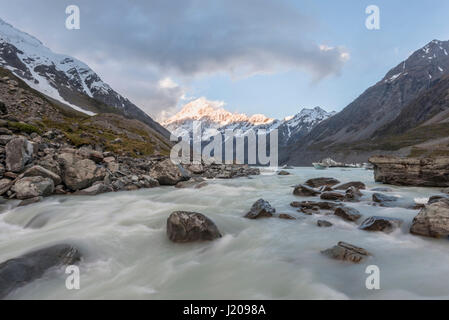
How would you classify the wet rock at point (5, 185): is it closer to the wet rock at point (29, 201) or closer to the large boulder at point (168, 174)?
the wet rock at point (29, 201)

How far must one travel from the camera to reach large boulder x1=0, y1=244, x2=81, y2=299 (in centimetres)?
470

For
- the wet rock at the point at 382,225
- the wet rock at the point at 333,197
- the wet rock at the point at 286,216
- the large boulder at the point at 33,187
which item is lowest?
the wet rock at the point at 286,216

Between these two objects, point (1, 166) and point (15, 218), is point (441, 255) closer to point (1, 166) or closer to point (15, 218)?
point (15, 218)

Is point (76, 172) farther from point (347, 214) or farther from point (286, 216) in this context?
point (347, 214)

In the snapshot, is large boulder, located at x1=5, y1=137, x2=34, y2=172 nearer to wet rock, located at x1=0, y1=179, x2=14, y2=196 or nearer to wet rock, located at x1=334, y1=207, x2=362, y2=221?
wet rock, located at x1=0, y1=179, x2=14, y2=196

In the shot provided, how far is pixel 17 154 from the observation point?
13.5m

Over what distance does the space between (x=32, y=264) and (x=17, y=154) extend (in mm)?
11589

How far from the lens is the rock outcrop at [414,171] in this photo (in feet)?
60.7

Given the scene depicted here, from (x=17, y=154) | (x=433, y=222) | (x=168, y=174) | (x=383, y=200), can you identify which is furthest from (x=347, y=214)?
(x=17, y=154)

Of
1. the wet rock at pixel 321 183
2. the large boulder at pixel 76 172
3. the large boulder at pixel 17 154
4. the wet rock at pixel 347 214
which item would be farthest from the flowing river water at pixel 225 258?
the wet rock at pixel 321 183

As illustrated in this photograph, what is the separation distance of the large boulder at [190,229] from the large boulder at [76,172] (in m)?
9.84

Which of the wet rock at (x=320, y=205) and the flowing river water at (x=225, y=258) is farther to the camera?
the wet rock at (x=320, y=205)

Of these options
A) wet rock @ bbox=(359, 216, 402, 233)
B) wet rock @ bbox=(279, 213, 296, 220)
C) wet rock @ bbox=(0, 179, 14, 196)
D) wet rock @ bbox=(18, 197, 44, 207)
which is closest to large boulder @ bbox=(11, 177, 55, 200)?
wet rock @ bbox=(0, 179, 14, 196)

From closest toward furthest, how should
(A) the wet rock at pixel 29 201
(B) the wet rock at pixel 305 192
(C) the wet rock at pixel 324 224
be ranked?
1. (C) the wet rock at pixel 324 224
2. (A) the wet rock at pixel 29 201
3. (B) the wet rock at pixel 305 192
